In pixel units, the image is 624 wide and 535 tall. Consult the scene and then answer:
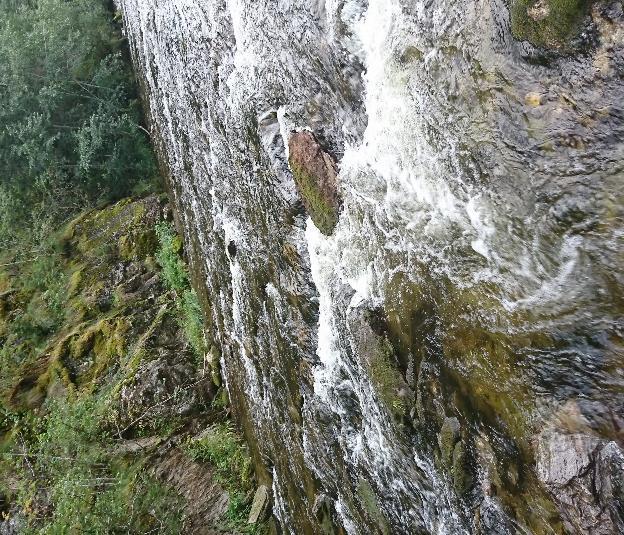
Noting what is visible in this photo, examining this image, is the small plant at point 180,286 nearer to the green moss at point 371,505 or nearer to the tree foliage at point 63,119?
the tree foliage at point 63,119

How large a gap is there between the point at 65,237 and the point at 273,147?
6.98 m

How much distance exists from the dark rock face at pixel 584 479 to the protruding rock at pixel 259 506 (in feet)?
15.2

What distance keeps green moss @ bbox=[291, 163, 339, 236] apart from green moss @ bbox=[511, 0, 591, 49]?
1495 mm

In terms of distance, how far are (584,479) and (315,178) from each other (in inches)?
86.7

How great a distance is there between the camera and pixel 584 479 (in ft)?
6.04

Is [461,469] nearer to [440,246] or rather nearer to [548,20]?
[440,246]

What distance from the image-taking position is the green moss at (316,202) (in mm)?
3346

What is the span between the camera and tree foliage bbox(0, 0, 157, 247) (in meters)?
9.22

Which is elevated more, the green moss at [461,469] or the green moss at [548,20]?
the green moss at [548,20]

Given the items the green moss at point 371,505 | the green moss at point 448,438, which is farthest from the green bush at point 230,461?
the green moss at point 448,438

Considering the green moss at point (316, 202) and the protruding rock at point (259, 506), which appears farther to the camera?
the protruding rock at point (259, 506)

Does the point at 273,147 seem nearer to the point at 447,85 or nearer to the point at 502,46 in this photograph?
the point at 447,85

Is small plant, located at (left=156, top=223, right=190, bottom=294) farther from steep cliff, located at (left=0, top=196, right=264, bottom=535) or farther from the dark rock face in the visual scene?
the dark rock face

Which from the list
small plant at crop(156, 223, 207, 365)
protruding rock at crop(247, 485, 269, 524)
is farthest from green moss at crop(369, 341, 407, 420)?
small plant at crop(156, 223, 207, 365)
